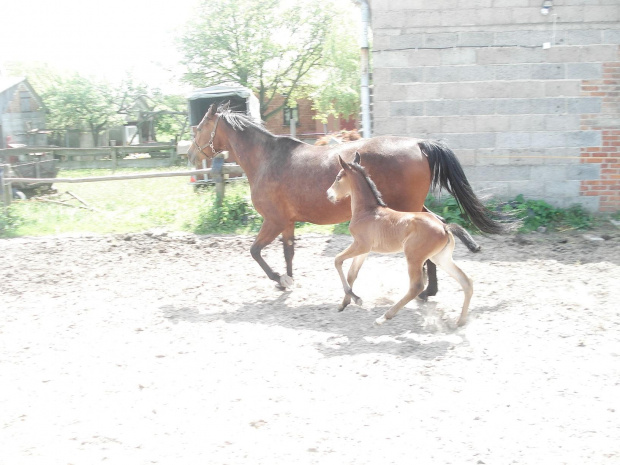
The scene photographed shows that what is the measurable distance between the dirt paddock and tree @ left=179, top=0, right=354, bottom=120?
952 inches

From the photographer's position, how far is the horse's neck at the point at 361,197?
5.39 m

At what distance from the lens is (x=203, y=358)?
4.57 meters

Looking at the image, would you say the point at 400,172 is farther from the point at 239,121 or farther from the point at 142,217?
the point at 142,217

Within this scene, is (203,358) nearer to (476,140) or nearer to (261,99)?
(476,140)

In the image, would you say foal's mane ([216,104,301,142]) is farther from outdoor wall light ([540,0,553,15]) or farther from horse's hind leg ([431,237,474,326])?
outdoor wall light ([540,0,553,15])

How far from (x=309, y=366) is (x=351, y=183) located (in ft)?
6.18

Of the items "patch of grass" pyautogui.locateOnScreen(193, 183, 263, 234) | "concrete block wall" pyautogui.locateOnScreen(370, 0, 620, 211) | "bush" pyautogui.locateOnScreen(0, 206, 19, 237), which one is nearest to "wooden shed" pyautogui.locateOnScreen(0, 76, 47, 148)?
"bush" pyautogui.locateOnScreen(0, 206, 19, 237)

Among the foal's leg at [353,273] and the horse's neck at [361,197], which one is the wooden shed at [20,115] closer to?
the foal's leg at [353,273]

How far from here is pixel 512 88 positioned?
8.88m

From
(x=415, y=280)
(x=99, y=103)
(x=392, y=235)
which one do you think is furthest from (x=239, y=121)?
(x=99, y=103)

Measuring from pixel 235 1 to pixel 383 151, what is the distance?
26641 millimetres

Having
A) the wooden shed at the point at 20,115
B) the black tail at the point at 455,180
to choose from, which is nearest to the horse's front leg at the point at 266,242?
the black tail at the point at 455,180

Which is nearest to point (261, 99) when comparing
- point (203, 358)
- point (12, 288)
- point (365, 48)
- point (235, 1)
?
point (235, 1)

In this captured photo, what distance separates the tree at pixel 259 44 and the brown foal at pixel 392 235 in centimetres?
2492
